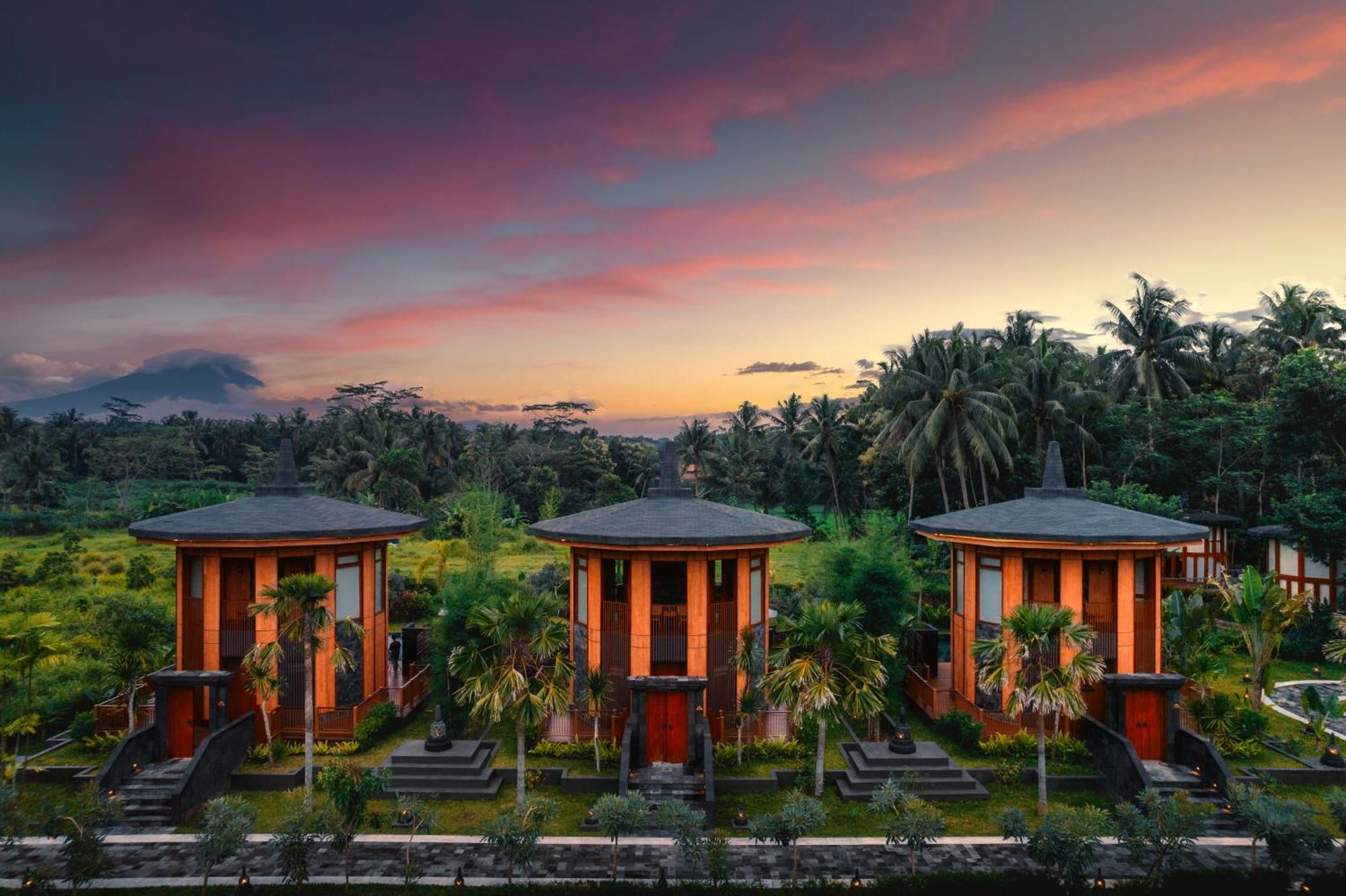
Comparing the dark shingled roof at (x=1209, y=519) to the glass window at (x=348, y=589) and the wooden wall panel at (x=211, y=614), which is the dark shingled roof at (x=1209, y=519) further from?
the wooden wall panel at (x=211, y=614)

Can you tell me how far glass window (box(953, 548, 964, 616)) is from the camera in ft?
77.6

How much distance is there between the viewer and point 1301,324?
5047 centimetres

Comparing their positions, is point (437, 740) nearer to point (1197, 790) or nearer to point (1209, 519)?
point (1197, 790)

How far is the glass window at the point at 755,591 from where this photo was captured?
21141 mm

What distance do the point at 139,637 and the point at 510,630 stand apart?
11.2 meters

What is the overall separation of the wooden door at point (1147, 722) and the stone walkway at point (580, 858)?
372 centimetres

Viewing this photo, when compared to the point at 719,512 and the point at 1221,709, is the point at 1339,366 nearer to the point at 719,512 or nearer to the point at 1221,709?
the point at 1221,709

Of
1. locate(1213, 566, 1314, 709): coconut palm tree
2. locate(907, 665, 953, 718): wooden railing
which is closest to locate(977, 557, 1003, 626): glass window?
locate(907, 665, 953, 718): wooden railing

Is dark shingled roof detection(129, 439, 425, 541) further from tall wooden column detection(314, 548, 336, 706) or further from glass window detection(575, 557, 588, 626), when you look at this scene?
glass window detection(575, 557, 588, 626)

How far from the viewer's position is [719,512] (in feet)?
71.8

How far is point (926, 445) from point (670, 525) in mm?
23411

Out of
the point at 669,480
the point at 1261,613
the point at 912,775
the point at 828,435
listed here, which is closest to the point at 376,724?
the point at 669,480

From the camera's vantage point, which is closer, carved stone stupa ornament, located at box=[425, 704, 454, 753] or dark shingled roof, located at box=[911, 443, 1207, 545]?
carved stone stupa ornament, located at box=[425, 704, 454, 753]

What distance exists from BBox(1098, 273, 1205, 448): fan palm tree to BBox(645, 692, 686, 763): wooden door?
43773 millimetres
